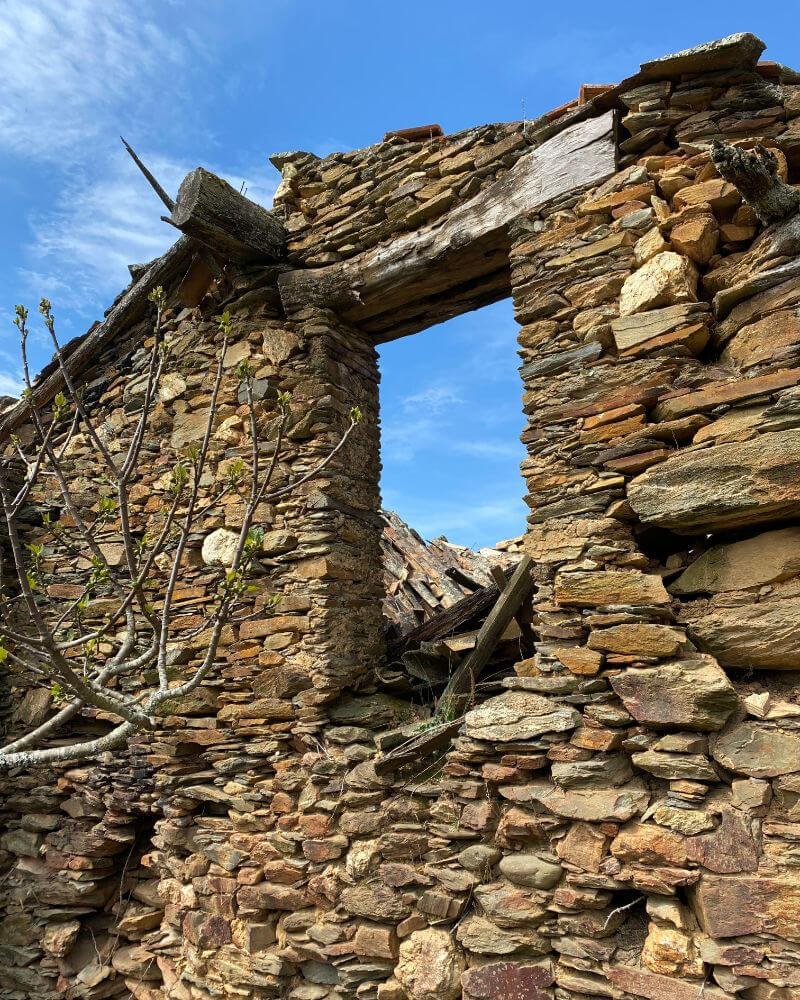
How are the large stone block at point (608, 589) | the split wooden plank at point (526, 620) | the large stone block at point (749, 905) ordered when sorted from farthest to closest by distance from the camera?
the split wooden plank at point (526, 620), the large stone block at point (608, 589), the large stone block at point (749, 905)

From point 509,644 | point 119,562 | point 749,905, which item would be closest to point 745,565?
point 749,905

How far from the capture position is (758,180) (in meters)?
2.91

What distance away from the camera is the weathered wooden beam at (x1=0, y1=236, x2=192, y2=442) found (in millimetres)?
5316

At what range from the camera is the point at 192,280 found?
517cm

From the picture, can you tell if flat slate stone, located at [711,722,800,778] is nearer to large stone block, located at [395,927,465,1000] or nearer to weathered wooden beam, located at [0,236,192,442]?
large stone block, located at [395,927,465,1000]

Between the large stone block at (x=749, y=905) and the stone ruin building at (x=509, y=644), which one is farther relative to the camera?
the stone ruin building at (x=509, y=644)

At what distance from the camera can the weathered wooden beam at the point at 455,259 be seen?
373 centimetres

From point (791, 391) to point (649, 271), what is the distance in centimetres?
88

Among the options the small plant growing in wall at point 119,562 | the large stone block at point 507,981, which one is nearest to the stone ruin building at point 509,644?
the large stone block at point 507,981

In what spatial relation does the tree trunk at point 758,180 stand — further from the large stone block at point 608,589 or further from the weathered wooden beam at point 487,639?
the weathered wooden beam at point 487,639

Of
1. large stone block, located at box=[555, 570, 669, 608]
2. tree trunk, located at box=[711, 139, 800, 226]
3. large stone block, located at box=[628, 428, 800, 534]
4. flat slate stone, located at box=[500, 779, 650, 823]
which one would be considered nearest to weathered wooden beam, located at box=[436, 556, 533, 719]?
large stone block, located at box=[555, 570, 669, 608]

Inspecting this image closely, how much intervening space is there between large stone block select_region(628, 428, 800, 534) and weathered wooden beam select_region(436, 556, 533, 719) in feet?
3.23

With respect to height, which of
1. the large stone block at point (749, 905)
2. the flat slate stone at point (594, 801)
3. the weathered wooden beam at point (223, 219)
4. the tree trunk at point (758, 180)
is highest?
the weathered wooden beam at point (223, 219)

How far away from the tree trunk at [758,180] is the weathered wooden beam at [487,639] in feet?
6.52
